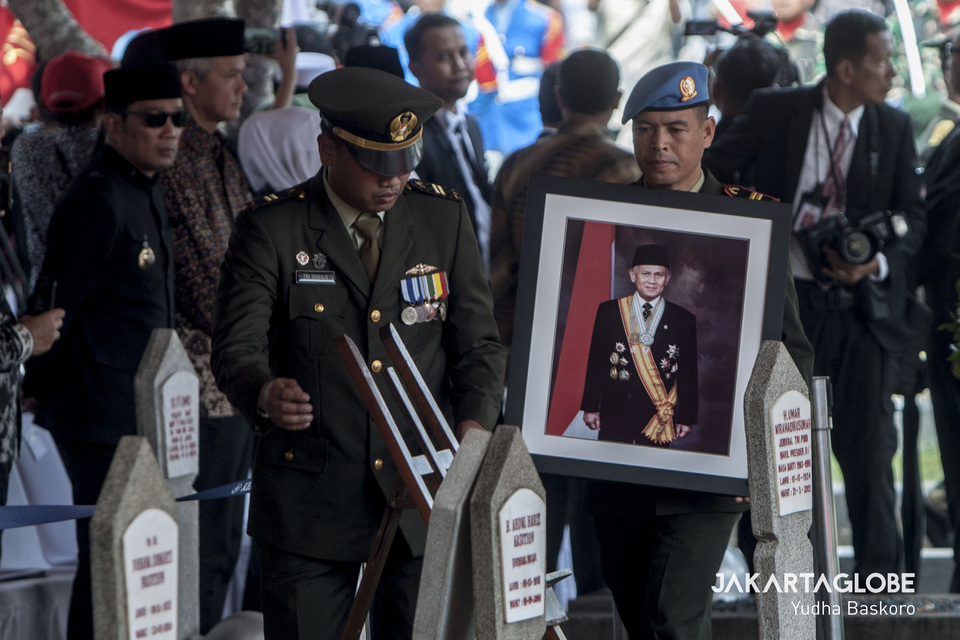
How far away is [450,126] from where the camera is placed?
5734 mm

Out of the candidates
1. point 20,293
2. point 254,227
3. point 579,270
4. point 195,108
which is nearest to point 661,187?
point 579,270

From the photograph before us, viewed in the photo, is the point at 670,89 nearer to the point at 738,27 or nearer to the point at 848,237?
the point at 848,237

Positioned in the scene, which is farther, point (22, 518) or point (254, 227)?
point (22, 518)

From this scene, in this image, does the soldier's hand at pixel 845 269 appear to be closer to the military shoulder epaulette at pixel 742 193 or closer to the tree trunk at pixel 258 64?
the military shoulder epaulette at pixel 742 193

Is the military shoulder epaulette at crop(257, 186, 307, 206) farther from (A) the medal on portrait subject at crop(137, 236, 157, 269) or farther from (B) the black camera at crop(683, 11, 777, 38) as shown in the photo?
(B) the black camera at crop(683, 11, 777, 38)

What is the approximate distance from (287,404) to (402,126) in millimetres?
723

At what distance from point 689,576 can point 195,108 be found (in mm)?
2836

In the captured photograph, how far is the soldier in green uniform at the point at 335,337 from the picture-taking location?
3154 mm

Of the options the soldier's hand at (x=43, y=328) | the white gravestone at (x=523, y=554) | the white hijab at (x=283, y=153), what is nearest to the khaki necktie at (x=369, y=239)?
the white gravestone at (x=523, y=554)

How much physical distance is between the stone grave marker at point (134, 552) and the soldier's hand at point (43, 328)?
1849 millimetres

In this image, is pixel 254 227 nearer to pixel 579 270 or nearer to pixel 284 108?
pixel 579 270

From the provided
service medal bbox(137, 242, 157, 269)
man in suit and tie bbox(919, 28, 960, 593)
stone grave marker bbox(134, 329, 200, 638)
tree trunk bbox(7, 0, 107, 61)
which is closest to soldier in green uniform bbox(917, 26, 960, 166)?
man in suit and tie bbox(919, 28, 960, 593)

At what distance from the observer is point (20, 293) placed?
5.45m

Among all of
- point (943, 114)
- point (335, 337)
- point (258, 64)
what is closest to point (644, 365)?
point (335, 337)
